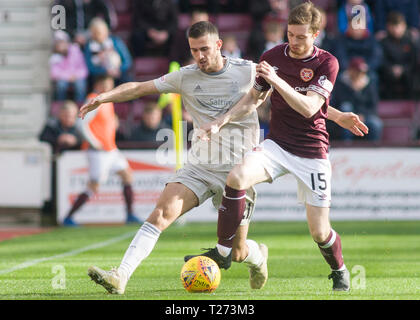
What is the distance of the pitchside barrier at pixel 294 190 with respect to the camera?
50.8ft

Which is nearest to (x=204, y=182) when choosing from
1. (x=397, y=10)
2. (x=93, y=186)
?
(x=93, y=186)

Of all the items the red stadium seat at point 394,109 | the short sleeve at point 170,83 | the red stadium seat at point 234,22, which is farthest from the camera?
the red stadium seat at point 234,22

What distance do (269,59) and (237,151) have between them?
833 mm

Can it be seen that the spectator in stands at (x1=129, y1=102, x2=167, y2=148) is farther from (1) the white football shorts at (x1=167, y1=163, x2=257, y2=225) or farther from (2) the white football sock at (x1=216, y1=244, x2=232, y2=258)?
(2) the white football sock at (x1=216, y1=244, x2=232, y2=258)

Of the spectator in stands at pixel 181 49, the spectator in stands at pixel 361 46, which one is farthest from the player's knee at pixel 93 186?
the spectator in stands at pixel 361 46

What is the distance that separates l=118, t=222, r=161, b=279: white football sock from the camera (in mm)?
6906

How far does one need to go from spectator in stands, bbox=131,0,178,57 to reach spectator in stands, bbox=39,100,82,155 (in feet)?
9.21

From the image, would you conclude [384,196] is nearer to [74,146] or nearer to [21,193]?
[74,146]

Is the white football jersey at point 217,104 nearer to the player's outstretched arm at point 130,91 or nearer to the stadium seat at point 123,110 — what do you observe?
the player's outstretched arm at point 130,91

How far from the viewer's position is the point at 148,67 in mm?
18891

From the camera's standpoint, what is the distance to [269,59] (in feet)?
24.1

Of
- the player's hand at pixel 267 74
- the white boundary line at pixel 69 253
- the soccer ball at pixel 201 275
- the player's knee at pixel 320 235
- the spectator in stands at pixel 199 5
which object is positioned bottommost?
the white boundary line at pixel 69 253

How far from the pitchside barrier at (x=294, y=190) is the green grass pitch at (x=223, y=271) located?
434 mm
